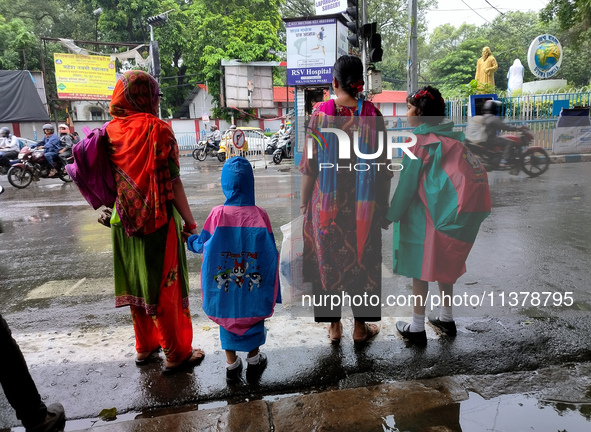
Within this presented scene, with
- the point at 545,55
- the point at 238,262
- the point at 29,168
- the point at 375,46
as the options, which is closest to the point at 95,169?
the point at 238,262

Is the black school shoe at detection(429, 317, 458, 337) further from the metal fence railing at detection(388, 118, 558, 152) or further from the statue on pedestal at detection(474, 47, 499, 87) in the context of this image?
the statue on pedestal at detection(474, 47, 499, 87)

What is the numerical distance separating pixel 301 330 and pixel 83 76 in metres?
26.2

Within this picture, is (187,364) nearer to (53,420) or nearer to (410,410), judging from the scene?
(53,420)

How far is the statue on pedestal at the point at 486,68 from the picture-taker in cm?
1445

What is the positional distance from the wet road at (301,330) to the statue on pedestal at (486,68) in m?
9.97

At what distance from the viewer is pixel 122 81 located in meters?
2.52

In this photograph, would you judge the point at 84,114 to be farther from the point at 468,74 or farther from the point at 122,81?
the point at 122,81

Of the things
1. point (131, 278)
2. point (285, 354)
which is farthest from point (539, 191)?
point (131, 278)

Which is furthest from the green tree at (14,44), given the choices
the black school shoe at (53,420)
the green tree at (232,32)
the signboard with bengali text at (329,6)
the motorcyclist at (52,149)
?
the black school shoe at (53,420)

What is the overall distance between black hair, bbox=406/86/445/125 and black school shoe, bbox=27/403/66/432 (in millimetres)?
2666

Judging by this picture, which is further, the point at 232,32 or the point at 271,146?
the point at 232,32

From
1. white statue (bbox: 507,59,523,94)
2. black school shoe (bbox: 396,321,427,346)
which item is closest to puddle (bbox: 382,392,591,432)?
black school shoe (bbox: 396,321,427,346)

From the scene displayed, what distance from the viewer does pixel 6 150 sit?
1302 centimetres

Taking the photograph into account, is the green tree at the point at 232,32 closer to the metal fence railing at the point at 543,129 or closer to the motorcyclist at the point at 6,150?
the motorcyclist at the point at 6,150
